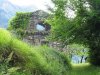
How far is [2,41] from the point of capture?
11008mm

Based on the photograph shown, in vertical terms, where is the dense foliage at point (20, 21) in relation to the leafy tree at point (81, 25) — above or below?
above

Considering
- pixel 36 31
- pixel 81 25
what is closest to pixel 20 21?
pixel 36 31

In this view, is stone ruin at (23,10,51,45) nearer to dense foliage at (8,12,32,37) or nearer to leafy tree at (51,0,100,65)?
dense foliage at (8,12,32,37)

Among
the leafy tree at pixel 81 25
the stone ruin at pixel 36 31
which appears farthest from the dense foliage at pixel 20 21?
the leafy tree at pixel 81 25

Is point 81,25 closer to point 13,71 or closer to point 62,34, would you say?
point 62,34

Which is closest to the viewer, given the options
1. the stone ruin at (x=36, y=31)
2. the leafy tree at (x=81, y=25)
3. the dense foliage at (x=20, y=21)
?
the leafy tree at (x=81, y=25)

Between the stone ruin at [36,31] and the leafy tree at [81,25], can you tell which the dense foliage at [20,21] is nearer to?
the stone ruin at [36,31]

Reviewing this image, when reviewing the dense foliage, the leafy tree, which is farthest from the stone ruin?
the leafy tree

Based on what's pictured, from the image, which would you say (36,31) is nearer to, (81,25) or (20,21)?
(20,21)

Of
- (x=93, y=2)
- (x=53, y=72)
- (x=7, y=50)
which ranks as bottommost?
(x=53, y=72)

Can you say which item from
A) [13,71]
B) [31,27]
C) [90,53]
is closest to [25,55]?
[13,71]

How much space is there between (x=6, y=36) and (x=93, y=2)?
14395mm

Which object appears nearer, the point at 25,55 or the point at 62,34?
the point at 25,55

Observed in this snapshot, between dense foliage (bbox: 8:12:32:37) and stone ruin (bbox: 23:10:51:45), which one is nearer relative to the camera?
stone ruin (bbox: 23:10:51:45)
